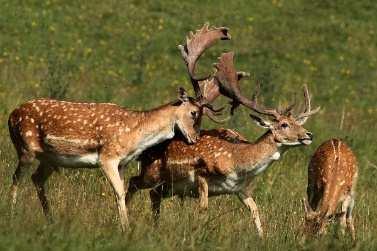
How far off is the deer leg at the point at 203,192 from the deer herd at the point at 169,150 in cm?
1

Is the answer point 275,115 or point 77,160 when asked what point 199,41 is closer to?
point 275,115

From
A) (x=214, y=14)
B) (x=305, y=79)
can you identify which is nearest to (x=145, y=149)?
(x=305, y=79)

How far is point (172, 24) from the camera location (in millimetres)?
26953

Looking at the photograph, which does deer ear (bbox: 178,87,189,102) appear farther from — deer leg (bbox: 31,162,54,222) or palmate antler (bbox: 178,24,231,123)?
deer leg (bbox: 31,162,54,222)

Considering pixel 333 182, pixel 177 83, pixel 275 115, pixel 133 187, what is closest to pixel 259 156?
pixel 275 115

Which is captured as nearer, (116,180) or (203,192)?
(116,180)

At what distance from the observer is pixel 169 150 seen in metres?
12.1

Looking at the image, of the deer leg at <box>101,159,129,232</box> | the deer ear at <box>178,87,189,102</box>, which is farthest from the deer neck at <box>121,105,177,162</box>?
the deer leg at <box>101,159,129,232</box>

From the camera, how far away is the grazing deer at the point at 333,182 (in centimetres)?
1142

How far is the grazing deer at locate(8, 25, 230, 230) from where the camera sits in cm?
1152

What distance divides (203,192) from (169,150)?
0.73 m

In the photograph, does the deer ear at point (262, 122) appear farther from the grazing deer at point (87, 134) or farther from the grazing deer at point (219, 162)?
the grazing deer at point (87, 134)

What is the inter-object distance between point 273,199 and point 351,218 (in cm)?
197

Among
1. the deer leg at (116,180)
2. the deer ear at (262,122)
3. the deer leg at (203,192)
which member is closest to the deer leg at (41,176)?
the deer leg at (116,180)
